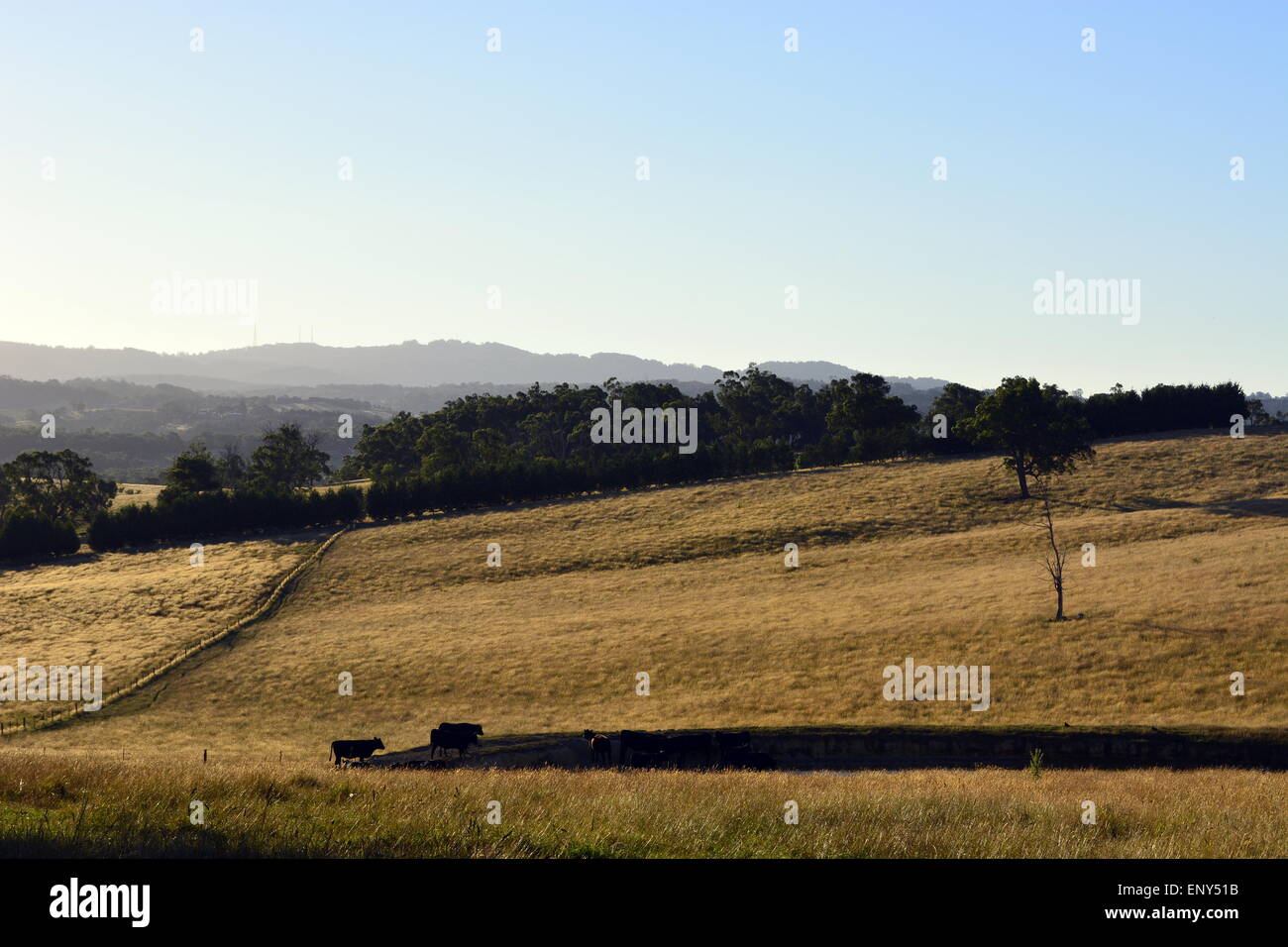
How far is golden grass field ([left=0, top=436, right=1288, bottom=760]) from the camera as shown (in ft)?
135

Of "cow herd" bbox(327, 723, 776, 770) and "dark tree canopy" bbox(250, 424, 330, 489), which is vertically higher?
"dark tree canopy" bbox(250, 424, 330, 489)

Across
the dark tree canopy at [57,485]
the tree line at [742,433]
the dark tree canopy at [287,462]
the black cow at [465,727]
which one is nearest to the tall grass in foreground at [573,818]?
the black cow at [465,727]

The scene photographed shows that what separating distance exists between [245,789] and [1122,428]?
384 ft

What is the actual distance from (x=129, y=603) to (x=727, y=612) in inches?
1908

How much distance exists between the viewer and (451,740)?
3219 cm

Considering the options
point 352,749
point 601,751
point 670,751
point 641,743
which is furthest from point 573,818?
point 352,749

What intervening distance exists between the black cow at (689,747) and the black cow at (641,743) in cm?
25

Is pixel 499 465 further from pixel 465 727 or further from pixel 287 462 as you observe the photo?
pixel 465 727

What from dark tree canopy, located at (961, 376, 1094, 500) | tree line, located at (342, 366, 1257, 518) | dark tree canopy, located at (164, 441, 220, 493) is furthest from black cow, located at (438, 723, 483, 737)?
dark tree canopy, located at (164, 441, 220, 493)

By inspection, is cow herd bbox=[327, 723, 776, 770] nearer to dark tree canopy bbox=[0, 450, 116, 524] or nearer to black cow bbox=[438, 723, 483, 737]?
black cow bbox=[438, 723, 483, 737]

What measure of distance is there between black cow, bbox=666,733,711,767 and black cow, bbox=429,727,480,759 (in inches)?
278

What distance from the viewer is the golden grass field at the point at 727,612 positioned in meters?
41.1

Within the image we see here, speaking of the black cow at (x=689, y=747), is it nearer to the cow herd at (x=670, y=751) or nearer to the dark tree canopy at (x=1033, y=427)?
the cow herd at (x=670, y=751)
